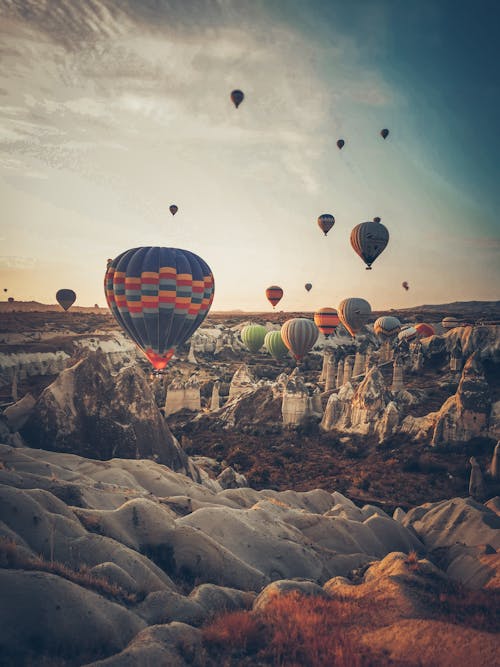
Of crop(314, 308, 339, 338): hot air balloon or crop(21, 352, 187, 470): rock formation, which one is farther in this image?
crop(314, 308, 339, 338): hot air balloon

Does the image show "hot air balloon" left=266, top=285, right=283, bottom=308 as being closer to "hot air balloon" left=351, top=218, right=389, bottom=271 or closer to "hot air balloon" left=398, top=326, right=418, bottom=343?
"hot air balloon" left=398, top=326, right=418, bottom=343

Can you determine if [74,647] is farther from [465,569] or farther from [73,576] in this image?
[465,569]

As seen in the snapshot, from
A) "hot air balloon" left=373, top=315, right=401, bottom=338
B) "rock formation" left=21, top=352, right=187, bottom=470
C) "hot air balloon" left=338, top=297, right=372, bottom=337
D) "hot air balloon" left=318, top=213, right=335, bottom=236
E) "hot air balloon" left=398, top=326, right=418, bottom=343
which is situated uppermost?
"hot air balloon" left=318, top=213, right=335, bottom=236

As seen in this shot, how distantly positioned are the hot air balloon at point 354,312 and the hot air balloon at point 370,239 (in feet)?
60.2

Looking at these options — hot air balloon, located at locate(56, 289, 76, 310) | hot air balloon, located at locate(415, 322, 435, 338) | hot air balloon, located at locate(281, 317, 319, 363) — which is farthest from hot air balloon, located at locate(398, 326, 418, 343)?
hot air balloon, located at locate(56, 289, 76, 310)

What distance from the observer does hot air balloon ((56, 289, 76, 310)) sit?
403ft

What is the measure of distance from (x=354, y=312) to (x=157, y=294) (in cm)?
4558

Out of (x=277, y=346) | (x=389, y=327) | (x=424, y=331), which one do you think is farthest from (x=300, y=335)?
(x=424, y=331)

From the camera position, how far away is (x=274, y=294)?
11006cm

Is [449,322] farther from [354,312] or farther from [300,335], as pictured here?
[300,335]

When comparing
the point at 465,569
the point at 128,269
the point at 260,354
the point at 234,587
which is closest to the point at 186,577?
the point at 234,587

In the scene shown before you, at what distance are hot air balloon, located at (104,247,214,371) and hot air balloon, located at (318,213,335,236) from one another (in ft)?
108

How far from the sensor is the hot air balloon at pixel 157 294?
3781 cm

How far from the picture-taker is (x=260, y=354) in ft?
358
